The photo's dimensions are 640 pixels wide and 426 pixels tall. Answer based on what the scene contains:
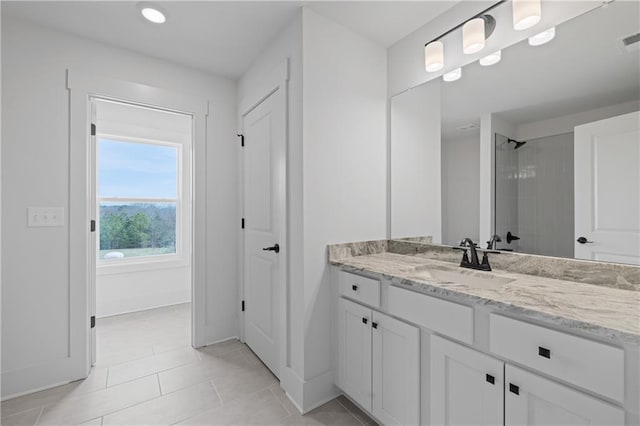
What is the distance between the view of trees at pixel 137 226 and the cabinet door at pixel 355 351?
3.04 metres

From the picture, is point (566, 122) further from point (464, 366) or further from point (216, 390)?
point (216, 390)

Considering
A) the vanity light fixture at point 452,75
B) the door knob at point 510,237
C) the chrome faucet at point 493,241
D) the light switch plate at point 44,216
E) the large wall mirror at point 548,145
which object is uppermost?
the vanity light fixture at point 452,75

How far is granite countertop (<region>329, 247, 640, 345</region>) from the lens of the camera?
84 centimetres

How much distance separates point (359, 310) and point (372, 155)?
110 centimetres

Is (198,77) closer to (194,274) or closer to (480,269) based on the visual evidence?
(194,274)

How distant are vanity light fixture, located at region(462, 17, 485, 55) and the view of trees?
12.3 feet

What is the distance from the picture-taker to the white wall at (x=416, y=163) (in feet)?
6.43

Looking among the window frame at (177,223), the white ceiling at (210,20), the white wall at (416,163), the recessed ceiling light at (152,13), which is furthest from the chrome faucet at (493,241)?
the window frame at (177,223)

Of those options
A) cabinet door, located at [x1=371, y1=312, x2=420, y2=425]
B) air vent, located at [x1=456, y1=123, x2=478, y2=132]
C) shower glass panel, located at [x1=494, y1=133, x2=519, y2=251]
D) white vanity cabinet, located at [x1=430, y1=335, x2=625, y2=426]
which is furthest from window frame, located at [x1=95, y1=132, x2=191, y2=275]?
shower glass panel, located at [x1=494, y1=133, x2=519, y2=251]

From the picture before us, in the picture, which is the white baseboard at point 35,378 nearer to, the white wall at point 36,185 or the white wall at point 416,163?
the white wall at point 36,185

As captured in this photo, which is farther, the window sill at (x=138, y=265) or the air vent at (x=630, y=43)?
the window sill at (x=138, y=265)

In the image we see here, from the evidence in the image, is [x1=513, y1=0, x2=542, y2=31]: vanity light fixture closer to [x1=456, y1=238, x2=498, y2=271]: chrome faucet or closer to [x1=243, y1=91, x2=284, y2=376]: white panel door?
[x1=456, y1=238, x2=498, y2=271]: chrome faucet

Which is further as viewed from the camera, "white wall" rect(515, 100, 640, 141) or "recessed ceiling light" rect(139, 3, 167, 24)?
"recessed ceiling light" rect(139, 3, 167, 24)

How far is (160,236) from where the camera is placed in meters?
3.82
